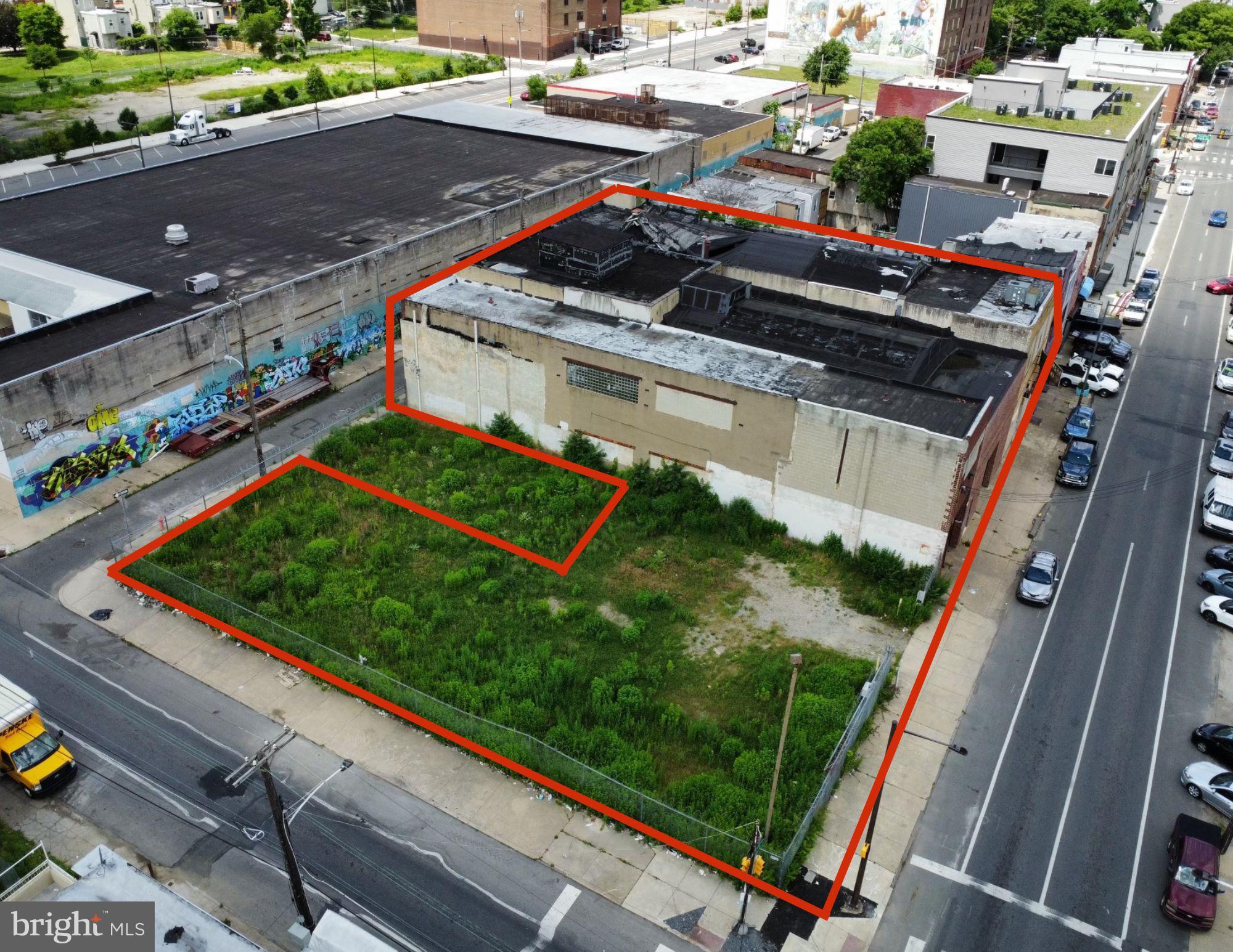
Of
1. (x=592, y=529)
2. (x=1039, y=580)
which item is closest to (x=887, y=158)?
(x=1039, y=580)

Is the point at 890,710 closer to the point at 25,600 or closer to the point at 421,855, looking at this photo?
the point at 421,855

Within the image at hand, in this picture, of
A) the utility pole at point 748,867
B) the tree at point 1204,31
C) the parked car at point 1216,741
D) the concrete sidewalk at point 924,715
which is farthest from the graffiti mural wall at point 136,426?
the tree at point 1204,31

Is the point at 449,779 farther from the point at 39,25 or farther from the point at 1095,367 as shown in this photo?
the point at 39,25

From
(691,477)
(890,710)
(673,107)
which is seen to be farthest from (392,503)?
(673,107)

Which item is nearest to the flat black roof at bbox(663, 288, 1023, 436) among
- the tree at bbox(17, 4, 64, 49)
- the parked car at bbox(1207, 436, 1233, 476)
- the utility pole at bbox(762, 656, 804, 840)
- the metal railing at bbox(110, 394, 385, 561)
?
the parked car at bbox(1207, 436, 1233, 476)

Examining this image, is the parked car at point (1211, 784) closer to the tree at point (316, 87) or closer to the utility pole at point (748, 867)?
the utility pole at point (748, 867)

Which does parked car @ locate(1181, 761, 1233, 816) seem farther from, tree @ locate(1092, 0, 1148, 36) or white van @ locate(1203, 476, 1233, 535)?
tree @ locate(1092, 0, 1148, 36)

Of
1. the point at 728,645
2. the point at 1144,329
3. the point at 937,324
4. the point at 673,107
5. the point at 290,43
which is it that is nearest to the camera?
the point at 728,645

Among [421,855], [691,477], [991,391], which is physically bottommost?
[421,855]
